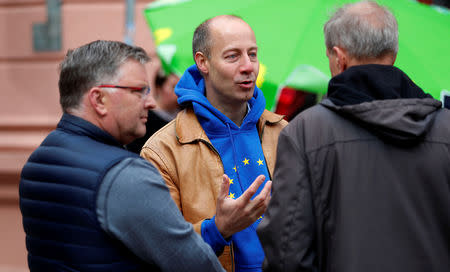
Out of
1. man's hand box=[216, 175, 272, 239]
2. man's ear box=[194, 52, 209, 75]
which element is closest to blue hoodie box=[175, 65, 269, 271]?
man's ear box=[194, 52, 209, 75]

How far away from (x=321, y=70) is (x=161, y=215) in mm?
1836

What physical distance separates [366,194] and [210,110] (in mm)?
1021

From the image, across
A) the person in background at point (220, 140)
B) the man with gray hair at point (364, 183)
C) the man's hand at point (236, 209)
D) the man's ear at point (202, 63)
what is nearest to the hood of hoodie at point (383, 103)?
the man with gray hair at point (364, 183)

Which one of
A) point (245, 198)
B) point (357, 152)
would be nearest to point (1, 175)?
point (245, 198)

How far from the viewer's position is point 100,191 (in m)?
1.75

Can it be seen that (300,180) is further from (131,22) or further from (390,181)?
(131,22)

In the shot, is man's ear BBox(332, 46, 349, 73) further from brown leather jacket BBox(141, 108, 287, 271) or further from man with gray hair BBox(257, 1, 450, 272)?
brown leather jacket BBox(141, 108, 287, 271)

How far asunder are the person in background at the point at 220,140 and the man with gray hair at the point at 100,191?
1.57ft

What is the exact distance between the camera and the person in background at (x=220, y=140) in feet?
8.02

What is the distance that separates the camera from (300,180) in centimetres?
189

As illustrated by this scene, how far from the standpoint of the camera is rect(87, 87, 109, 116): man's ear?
193 centimetres

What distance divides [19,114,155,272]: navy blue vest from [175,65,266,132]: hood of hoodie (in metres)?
0.73

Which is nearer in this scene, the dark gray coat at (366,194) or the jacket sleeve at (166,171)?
the dark gray coat at (366,194)

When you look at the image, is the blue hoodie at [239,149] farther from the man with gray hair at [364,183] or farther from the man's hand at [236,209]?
the man with gray hair at [364,183]
